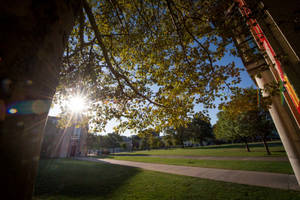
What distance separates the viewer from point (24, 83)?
0.88 meters

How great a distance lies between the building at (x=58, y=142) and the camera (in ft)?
82.9

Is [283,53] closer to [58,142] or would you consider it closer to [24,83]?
[24,83]

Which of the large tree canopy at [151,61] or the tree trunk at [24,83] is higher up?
the large tree canopy at [151,61]

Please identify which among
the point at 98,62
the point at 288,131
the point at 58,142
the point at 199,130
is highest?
the point at 199,130

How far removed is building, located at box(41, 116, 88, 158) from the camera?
25.3 metres

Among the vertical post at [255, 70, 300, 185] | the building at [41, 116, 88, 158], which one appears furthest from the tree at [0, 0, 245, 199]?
the building at [41, 116, 88, 158]

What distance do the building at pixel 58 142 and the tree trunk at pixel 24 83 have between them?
86.7 feet

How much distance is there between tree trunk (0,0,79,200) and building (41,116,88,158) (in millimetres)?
26433

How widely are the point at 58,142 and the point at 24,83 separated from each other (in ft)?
113

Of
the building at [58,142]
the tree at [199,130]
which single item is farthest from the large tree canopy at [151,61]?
the tree at [199,130]

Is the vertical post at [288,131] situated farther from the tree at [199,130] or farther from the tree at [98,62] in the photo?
the tree at [199,130]

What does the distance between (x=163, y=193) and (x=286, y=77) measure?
691 centimetres

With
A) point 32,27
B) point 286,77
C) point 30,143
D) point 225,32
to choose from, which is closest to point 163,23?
point 225,32

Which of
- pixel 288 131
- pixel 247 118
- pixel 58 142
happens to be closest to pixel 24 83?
pixel 288 131
